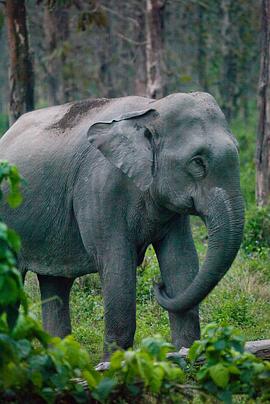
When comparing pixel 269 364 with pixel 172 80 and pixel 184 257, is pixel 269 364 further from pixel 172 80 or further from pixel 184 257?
pixel 172 80

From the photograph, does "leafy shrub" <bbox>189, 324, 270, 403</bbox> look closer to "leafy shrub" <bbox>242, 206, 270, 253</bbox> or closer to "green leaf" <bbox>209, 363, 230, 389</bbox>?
"green leaf" <bbox>209, 363, 230, 389</bbox>

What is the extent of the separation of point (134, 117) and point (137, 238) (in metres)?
0.80

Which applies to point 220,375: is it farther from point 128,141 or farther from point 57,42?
point 57,42

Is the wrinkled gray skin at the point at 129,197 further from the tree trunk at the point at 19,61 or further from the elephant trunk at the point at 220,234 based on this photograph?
the tree trunk at the point at 19,61

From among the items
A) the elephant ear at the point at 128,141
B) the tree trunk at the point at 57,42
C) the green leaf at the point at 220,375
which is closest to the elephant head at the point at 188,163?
the elephant ear at the point at 128,141

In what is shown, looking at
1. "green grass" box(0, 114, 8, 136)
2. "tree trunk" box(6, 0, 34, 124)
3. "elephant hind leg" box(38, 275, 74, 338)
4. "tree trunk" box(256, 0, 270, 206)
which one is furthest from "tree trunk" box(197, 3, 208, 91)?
"elephant hind leg" box(38, 275, 74, 338)

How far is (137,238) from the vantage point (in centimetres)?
698

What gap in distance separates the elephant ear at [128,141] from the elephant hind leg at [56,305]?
4.97 ft

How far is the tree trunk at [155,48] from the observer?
1449cm

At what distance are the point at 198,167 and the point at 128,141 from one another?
22.2 inches

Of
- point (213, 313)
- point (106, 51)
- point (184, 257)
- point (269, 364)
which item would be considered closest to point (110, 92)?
point (106, 51)

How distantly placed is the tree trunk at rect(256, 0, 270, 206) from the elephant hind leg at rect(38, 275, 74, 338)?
17.7 ft

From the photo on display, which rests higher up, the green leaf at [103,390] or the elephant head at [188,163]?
the elephant head at [188,163]

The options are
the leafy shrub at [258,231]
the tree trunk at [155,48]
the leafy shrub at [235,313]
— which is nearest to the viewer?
the leafy shrub at [235,313]
